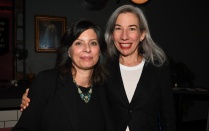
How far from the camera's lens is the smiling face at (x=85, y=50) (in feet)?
5.97

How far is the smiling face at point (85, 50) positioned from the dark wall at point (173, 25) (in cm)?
400

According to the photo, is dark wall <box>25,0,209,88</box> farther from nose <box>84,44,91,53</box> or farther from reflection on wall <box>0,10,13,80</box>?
nose <box>84,44,91,53</box>

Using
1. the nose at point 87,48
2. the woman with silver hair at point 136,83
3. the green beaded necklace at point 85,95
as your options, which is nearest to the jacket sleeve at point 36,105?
the woman with silver hair at point 136,83

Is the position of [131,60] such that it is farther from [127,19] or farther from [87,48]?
[87,48]

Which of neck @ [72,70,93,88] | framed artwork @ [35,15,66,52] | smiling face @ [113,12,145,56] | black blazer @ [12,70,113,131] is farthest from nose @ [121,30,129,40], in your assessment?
framed artwork @ [35,15,66,52]

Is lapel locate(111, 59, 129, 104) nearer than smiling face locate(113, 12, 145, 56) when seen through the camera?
Yes

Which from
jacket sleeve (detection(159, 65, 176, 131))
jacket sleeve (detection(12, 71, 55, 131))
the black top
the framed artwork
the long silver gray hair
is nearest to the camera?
jacket sleeve (detection(12, 71, 55, 131))

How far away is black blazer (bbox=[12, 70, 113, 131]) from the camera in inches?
65.5

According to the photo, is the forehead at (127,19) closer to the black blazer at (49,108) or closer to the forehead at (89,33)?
the forehead at (89,33)

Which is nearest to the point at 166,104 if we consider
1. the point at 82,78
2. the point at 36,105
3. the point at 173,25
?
the point at 82,78

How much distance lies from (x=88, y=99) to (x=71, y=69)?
11.7 inches

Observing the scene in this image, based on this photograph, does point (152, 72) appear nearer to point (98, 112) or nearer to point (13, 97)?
point (98, 112)

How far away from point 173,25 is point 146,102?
5098 mm

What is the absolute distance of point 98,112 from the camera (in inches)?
73.5
